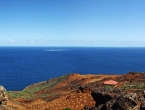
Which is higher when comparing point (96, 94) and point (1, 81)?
point (96, 94)

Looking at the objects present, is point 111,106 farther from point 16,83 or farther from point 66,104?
point 16,83

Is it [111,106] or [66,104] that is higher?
[111,106]

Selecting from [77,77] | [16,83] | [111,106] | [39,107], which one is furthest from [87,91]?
[16,83]

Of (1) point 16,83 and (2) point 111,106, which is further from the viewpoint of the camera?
(1) point 16,83

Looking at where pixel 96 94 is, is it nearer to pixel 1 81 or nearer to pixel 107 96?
pixel 107 96

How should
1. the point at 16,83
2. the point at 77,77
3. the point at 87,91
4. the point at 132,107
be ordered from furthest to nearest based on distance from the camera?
the point at 16,83, the point at 77,77, the point at 87,91, the point at 132,107

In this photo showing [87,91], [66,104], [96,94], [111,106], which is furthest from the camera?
[87,91]

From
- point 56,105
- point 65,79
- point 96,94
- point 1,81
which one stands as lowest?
point 1,81

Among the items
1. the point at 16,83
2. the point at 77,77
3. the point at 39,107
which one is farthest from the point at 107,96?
the point at 16,83

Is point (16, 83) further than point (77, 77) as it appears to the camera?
Yes
